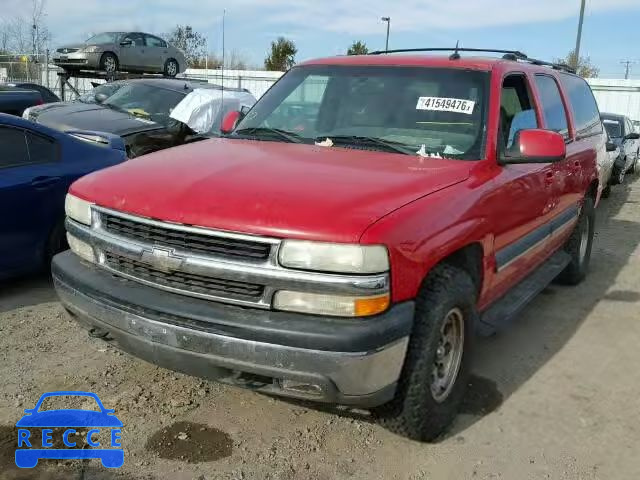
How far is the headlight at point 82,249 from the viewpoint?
10.6ft

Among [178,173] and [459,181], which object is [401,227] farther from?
[178,173]

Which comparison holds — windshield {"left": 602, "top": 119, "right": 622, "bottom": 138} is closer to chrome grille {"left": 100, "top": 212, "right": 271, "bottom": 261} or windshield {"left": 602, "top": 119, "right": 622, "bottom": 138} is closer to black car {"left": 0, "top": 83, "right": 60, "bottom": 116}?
black car {"left": 0, "top": 83, "right": 60, "bottom": 116}

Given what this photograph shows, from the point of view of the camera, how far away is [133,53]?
62.3 feet

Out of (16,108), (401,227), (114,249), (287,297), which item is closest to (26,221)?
(114,249)

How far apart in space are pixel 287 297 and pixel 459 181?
1173 mm

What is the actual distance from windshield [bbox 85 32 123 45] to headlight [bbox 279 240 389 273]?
694 inches

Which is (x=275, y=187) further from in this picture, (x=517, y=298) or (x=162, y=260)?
(x=517, y=298)

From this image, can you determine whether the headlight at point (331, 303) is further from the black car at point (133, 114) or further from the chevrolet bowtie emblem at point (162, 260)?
the black car at point (133, 114)

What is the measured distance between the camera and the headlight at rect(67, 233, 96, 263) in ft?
10.6

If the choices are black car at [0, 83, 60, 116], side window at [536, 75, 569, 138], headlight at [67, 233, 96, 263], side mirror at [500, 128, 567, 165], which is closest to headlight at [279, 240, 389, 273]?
headlight at [67, 233, 96, 263]

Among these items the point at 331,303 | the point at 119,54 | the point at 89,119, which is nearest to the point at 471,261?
the point at 331,303

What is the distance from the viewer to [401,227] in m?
2.68

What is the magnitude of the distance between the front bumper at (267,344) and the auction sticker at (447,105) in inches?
59.8

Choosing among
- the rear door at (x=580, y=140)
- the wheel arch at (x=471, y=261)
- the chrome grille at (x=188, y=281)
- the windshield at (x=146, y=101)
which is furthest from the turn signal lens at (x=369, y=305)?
the windshield at (x=146, y=101)
